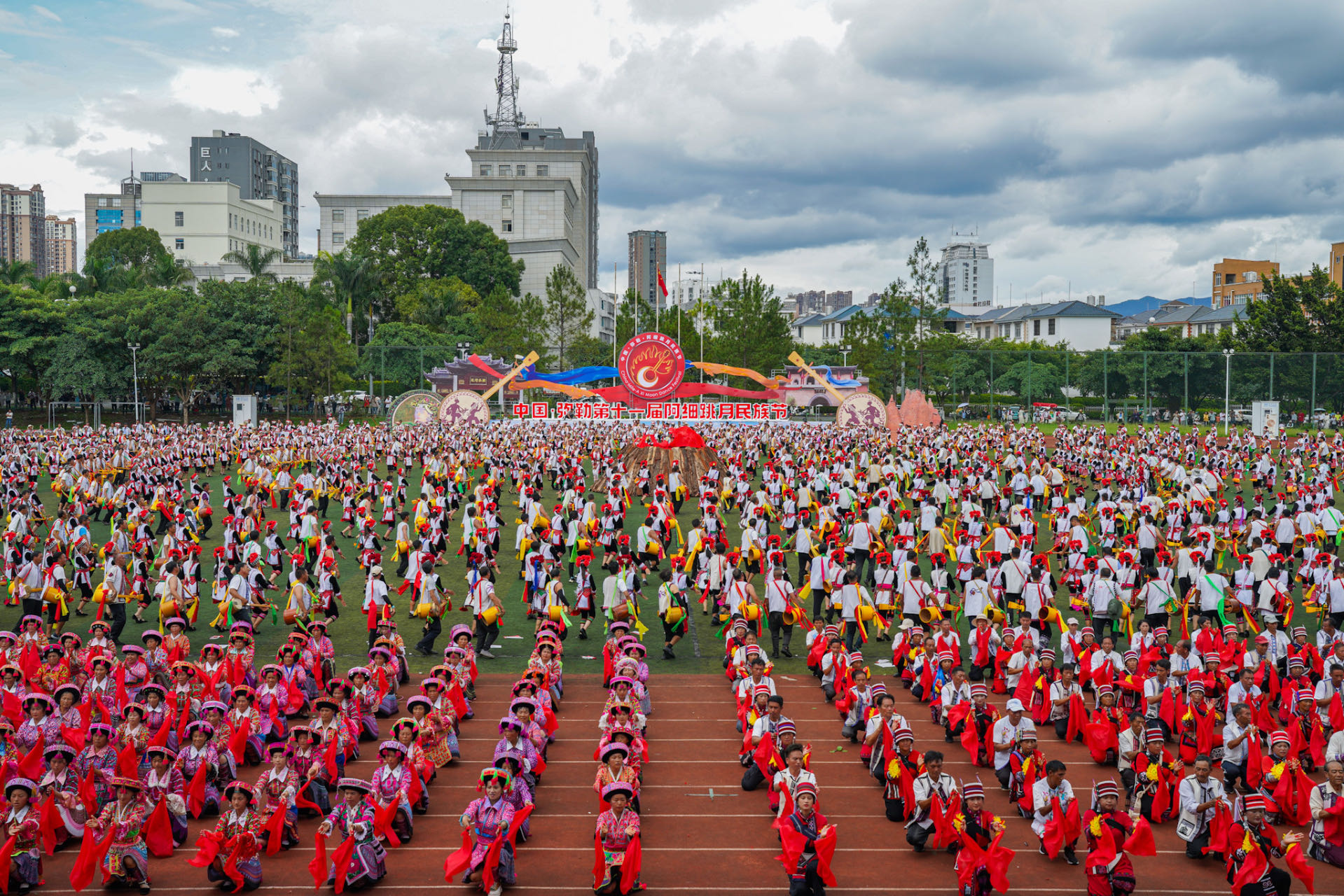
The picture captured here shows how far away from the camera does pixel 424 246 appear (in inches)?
2790

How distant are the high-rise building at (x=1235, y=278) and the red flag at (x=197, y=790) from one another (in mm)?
97816

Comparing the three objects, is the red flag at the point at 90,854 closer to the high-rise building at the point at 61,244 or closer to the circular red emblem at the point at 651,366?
the circular red emblem at the point at 651,366

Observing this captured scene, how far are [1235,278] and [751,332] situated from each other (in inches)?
2309

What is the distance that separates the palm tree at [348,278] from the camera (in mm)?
60750

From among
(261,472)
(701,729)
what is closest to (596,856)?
(701,729)

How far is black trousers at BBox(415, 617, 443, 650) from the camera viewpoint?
40.9 ft

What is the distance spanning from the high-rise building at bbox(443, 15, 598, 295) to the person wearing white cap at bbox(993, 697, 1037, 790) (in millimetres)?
75510

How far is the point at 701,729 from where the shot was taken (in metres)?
10.2

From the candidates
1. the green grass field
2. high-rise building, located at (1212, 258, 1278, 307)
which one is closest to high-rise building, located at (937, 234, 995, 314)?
high-rise building, located at (1212, 258, 1278, 307)

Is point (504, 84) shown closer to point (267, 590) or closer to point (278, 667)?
point (267, 590)

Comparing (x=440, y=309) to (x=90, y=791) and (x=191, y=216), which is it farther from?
(x=90, y=791)

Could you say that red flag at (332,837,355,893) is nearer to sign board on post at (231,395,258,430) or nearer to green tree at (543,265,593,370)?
sign board on post at (231,395,258,430)

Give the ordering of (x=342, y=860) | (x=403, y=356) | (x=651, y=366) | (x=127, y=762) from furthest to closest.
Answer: (x=403, y=356)
(x=651, y=366)
(x=127, y=762)
(x=342, y=860)

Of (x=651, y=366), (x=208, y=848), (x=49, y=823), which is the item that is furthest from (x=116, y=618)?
(x=651, y=366)
